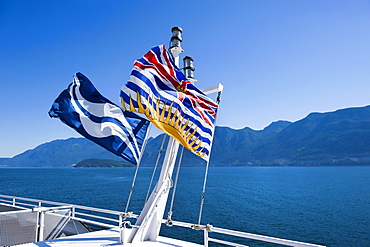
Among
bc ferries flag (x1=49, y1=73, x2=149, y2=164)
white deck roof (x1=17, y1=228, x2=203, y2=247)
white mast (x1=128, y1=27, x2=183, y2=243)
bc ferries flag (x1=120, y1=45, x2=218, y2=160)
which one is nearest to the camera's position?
bc ferries flag (x1=120, y1=45, x2=218, y2=160)

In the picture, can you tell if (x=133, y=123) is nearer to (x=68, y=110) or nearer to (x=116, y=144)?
(x=116, y=144)

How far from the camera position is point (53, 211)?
791 cm

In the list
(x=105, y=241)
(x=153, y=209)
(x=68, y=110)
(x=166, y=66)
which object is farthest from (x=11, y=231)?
(x=166, y=66)

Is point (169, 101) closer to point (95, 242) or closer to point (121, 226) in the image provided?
point (121, 226)

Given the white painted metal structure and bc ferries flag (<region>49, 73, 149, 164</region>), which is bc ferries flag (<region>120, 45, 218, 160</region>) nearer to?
the white painted metal structure

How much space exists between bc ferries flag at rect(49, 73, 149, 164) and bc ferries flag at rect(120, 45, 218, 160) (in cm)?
147

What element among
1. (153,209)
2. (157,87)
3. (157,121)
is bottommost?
(153,209)

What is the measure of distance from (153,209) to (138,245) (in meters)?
0.87

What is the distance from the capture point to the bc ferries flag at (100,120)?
6656 mm

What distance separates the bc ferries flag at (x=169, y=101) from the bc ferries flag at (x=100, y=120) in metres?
1.47

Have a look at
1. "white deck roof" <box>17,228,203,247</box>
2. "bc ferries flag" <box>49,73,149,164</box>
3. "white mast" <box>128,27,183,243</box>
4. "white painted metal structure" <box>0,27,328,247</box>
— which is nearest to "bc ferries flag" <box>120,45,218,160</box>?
"white painted metal structure" <box>0,27,328,247</box>

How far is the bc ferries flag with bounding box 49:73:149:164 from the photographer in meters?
6.66

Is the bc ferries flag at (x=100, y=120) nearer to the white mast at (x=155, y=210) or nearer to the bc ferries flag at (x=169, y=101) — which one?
the white mast at (x=155, y=210)

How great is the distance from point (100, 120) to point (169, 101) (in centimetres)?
217
